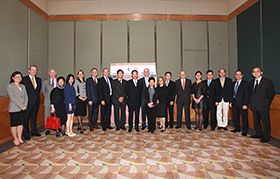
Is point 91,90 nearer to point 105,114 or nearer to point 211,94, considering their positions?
point 105,114

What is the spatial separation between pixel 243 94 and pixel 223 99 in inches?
21.0

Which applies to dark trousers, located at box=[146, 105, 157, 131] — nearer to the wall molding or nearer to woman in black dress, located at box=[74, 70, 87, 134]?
woman in black dress, located at box=[74, 70, 87, 134]

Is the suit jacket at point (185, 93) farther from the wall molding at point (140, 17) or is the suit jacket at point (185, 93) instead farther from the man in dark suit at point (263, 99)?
the wall molding at point (140, 17)

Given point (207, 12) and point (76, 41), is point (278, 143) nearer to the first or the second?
point (207, 12)

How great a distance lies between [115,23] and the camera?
6.21 metres

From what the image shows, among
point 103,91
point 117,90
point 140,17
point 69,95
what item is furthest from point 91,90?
point 140,17

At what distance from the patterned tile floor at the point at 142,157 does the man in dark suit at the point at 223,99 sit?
72 centimetres

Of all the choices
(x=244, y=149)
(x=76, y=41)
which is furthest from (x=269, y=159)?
(x=76, y=41)

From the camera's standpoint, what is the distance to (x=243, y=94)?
4066mm

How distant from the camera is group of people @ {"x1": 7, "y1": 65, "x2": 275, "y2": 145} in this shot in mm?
3740

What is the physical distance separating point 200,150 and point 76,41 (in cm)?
590

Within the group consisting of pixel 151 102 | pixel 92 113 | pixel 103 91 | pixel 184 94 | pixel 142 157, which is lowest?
pixel 142 157

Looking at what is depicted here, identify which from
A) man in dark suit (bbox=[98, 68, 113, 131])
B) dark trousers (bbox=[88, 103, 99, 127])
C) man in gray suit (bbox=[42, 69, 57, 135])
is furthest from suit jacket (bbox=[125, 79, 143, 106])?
man in gray suit (bbox=[42, 69, 57, 135])

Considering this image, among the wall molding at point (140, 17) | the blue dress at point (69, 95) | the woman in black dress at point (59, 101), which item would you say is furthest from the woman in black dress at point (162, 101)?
the wall molding at point (140, 17)
